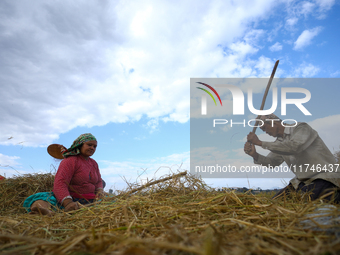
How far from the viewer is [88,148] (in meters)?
3.98

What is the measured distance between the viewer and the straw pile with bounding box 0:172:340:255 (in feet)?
3.48

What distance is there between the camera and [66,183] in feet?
11.9

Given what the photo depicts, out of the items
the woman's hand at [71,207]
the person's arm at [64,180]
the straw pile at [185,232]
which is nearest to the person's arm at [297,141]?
the straw pile at [185,232]

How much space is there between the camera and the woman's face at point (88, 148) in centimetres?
398

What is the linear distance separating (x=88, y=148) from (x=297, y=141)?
3512 millimetres

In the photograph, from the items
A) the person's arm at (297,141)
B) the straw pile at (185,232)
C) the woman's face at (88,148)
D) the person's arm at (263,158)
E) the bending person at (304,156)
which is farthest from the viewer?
the person's arm at (263,158)

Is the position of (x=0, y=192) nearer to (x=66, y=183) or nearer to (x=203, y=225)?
(x=66, y=183)

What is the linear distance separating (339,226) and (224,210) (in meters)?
0.81

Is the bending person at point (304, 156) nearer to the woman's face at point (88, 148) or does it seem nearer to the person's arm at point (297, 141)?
the person's arm at point (297, 141)

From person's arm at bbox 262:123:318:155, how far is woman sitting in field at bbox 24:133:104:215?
3.12 meters

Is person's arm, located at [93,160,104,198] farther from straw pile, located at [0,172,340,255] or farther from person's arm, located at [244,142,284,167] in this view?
person's arm, located at [244,142,284,167]
